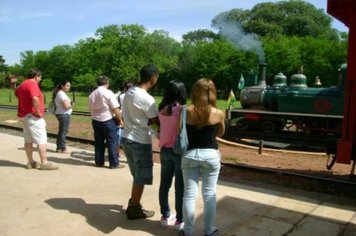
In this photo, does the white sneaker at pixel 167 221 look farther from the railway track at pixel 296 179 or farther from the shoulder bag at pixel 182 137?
the railway track at pixel 296 179

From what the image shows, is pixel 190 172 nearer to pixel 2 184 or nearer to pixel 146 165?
pixel 146 165

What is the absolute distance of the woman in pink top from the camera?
426 centimetres

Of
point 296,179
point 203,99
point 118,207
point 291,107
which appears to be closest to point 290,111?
point 291,107

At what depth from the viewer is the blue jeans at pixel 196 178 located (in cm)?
400

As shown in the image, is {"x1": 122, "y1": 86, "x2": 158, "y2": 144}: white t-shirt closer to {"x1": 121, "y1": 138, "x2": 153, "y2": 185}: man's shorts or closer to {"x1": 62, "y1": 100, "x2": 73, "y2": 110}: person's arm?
{"x1": 121, "y1": 138, "x2": 153, "y2": 185}: man's shorts

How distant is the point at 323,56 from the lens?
53.9m

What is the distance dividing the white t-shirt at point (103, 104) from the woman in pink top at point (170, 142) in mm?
A: 3183

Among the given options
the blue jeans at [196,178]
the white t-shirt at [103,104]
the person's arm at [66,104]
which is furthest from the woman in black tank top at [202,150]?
the person's arm at [66,104]

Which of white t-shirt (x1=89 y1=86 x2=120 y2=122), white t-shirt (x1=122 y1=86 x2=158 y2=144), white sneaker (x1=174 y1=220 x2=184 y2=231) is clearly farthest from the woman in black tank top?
white t-shirt (x1=89 y1=86 x2=120 y2=122)

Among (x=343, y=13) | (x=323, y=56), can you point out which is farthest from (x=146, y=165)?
(x=323, y=56)

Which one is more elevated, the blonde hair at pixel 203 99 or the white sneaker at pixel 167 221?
the blonde hair at pixel 203 99

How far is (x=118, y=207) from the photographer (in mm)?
5270

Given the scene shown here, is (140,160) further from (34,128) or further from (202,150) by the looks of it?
(34,128)

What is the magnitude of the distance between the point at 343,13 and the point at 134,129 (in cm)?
360
